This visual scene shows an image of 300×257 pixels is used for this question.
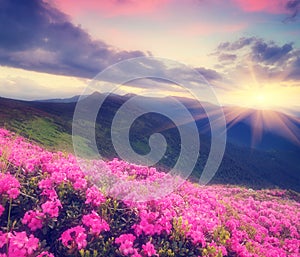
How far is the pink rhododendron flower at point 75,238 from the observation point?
6223 millimetres

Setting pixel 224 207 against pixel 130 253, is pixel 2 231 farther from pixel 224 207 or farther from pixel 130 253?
pixel 224 207

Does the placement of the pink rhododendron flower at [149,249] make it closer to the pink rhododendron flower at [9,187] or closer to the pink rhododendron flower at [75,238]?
the pink rhododendron flower at [75,238]

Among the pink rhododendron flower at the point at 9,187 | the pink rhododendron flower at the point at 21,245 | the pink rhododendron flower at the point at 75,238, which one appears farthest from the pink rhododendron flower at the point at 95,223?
the pink rhododendron flower at the point at 9,187

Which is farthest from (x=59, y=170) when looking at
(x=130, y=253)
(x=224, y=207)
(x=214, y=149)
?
(x=214, y=149)

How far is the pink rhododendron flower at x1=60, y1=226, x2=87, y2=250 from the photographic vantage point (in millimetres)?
6223

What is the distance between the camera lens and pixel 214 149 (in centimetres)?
14200

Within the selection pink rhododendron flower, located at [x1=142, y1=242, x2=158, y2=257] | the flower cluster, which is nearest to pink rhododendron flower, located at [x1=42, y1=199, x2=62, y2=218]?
the flower cluster

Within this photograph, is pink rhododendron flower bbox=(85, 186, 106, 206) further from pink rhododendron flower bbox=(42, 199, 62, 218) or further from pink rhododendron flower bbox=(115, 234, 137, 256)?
pink rhododendron flower bbox=(115, 234, 137, 256)

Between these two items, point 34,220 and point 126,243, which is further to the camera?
point 126,243

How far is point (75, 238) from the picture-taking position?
6.37 m

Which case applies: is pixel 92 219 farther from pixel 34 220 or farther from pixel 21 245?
pixel 21 245

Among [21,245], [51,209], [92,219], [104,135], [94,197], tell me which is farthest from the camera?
[104,135]

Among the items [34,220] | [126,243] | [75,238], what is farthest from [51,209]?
[126,243]

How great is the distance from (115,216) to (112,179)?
64.3 inches
